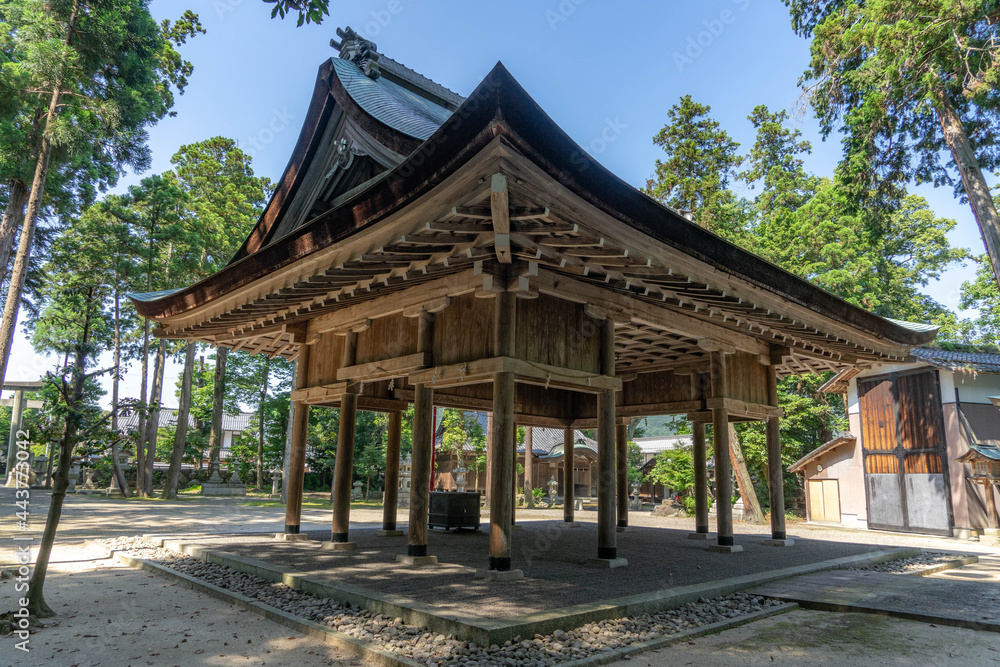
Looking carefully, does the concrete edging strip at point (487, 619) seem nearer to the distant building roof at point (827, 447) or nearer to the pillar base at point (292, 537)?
the pillar base at point (292, 537)

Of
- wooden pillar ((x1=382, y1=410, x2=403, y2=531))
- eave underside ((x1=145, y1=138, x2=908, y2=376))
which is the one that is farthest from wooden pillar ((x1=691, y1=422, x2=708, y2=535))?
wooden pillar ((x1=382, y1=410, x2=403, y2=531))

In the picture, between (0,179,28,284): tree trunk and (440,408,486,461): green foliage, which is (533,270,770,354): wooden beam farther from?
(440,408,486,461): green foliage

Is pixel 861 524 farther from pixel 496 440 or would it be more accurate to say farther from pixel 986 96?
pixel 496 440

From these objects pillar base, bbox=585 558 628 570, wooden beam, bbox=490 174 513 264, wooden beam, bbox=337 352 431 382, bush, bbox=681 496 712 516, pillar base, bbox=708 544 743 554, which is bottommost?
bush, bbox=681 496 712 516

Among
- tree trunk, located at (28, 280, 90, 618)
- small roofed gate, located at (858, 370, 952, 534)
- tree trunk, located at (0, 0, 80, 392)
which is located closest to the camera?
tree trunk, located at (28, 280, 90, 618)

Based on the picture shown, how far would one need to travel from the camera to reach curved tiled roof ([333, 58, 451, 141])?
841 centimetres

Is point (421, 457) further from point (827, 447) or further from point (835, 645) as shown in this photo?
point (827, 447)

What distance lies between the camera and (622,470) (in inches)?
474

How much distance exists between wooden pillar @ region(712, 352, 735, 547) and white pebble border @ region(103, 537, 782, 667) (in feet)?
9.89

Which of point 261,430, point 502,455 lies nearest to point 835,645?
point 502,455

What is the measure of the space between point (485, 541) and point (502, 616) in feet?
18.7

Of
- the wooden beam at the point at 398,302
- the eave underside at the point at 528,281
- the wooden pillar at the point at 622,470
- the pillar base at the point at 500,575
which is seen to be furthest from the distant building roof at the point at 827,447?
the wooden beam at the point at 398,302

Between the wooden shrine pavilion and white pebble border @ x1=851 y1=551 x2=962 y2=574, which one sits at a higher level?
the wooden shrine pavilion

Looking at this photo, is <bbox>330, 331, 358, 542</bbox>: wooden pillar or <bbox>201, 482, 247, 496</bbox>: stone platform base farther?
<bbox>201, 482, 247, 496</bbox>: stone platform base
